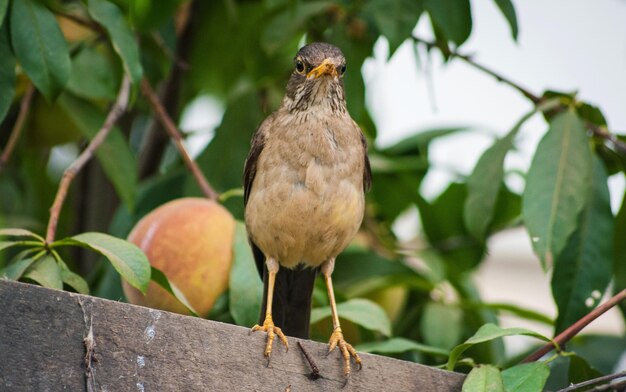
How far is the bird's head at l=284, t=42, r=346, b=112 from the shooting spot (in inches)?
161

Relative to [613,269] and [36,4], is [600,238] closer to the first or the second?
[613,269]

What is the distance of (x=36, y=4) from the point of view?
3.66 m

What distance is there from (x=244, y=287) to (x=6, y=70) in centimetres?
120

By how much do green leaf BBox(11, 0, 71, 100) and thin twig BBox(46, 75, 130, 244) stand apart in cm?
26

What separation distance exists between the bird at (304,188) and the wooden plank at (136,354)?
1.97 feet

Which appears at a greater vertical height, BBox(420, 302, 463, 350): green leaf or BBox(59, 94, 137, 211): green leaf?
BBox(59, 94, 137, 211): green leaf

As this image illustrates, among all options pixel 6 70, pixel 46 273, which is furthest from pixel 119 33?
pixel 46 273

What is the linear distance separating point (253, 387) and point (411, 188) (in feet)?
8.18

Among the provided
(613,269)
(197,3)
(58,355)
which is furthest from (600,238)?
(197,3)

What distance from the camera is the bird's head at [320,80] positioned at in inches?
161

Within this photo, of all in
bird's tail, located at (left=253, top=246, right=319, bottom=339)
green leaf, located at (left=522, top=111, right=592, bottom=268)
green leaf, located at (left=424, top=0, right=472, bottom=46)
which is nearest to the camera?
green leaf, located at (left=522, top=111, right=592, bottom=268)

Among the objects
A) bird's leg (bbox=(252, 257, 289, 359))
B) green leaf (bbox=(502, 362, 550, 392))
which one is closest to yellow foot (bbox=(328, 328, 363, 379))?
bird's leg (bbox=(252, 257, 289, 359))

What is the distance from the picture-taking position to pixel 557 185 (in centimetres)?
380

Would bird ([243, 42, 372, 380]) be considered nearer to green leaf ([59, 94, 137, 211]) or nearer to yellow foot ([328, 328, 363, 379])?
yellow foot ([328, 328, 363, 379])
